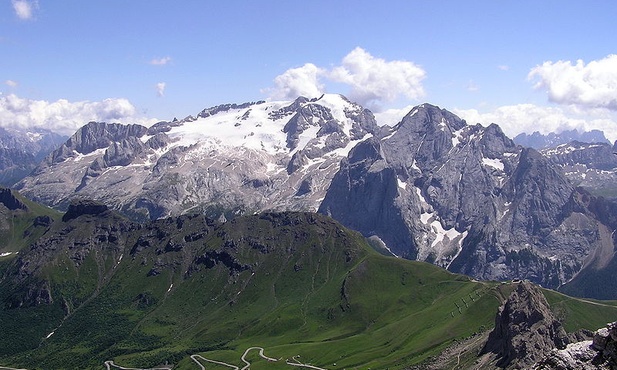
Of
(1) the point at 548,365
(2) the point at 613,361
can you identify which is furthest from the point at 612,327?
(1) the point at 548,365

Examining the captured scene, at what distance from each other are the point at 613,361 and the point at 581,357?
2.12m

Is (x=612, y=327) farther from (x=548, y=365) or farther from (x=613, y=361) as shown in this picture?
(x=548, y=365)

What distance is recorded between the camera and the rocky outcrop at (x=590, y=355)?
39.2 metres

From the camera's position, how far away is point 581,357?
134ft

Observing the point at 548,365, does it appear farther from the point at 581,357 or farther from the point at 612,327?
the point at 612,327

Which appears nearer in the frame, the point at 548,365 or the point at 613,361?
the point at 613,361

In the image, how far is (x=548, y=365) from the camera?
42.2 metres

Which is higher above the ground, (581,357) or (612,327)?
(612,327)

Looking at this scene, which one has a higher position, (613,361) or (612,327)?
(612,327)

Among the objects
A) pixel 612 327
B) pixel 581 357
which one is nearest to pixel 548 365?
pixel 581 357

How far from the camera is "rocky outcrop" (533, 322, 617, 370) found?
3919 centimetres

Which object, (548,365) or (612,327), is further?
(548,365)

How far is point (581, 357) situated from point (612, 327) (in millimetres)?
3699

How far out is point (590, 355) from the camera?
4069cm
